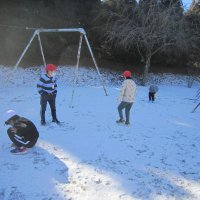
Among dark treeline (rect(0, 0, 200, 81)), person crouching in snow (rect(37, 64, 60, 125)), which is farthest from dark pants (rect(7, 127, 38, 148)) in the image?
dark treeline (rect(0, 0, 200, 81))

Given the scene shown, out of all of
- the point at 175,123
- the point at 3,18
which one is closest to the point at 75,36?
the point at 3,18

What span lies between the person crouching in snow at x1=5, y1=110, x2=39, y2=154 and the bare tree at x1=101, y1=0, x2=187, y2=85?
40.7 ft

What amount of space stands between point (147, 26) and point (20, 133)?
13625 millimetres

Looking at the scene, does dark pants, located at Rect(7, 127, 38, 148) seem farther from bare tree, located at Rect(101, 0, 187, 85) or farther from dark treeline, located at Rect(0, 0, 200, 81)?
bare tree, located at Rect(101, 0, 187, 85)

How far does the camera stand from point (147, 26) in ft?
57.8

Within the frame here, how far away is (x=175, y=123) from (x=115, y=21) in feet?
35.8

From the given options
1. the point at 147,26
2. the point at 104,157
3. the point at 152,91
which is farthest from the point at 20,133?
the point at 147,26

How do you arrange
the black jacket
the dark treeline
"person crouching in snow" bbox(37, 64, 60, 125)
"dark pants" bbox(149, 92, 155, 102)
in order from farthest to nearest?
1. the dark treeline
2. "dark pants" bbox(149, 92, 155, 102)
3. "person crouching in snow" bbox(37, 64, 60, 125)
4. the black jacket

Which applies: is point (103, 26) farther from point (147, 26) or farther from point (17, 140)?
Result: point (17, 140)

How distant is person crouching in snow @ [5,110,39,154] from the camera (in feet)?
18.1

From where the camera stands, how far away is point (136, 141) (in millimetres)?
6863

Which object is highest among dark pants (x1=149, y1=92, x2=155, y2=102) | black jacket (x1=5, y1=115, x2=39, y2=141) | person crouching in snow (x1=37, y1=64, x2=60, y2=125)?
person crouching in snow (x1=37, y1=64, x2=60, y2=125)

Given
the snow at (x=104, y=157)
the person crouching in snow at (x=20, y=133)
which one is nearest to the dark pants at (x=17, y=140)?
the person crouching in snow at (x=20, y=133)

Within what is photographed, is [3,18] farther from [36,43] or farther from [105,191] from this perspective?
[105,191]
